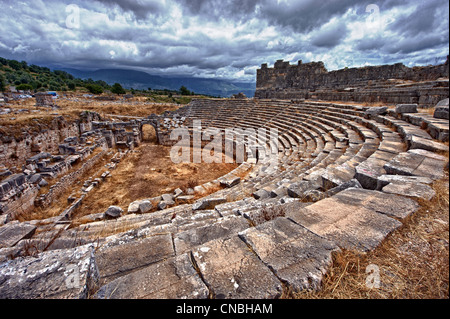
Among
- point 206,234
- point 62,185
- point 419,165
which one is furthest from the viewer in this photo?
point 62,185

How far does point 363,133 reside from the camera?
24.0 feet

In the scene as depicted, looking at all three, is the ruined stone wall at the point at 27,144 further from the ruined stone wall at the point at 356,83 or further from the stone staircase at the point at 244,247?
the ruined stone wall at the point at 356,83

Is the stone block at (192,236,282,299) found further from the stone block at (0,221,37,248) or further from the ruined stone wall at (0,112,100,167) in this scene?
the ruined stone wall at (0,112,100,167)

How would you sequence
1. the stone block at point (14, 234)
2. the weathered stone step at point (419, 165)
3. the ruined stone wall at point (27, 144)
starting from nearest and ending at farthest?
the weathered stone step at point (419, 165) < the stone block at point (14, 234) < the ruined stone wall at point (27, 144)

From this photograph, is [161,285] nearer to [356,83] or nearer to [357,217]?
[357,217]

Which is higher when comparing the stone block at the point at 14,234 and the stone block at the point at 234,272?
the stone block at the point at 234,272

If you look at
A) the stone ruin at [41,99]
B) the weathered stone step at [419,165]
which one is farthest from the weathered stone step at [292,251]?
the stone ruin at [41,99]

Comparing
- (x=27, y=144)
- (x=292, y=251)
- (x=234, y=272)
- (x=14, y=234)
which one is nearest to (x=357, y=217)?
(x=292, y=251)

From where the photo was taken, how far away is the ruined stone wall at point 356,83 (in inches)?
388

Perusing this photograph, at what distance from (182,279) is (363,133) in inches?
328

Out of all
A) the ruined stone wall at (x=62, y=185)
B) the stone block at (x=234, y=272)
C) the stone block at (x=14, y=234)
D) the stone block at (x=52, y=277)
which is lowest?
the ruined stone wall at (x=62, y=185)

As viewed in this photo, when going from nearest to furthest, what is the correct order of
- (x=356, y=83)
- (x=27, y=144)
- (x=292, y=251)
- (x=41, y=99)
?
(x=292, y=251), (x=27, y=144), (x=356, y=83), (x=41, y=99)

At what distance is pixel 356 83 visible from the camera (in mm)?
18938
